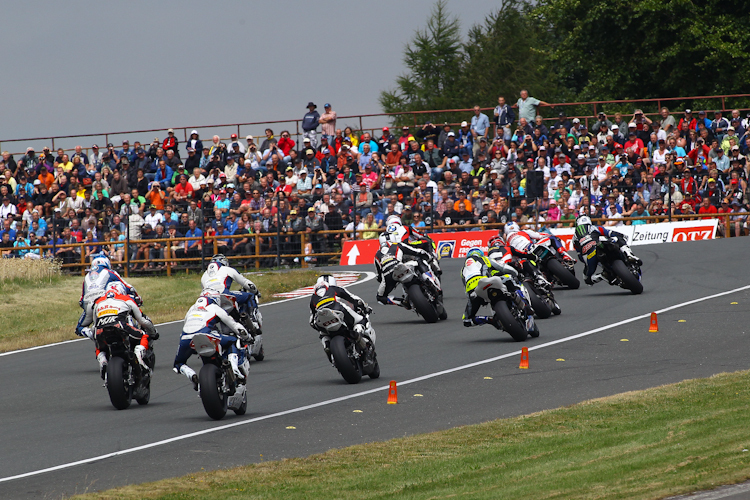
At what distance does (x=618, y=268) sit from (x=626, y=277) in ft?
0.81

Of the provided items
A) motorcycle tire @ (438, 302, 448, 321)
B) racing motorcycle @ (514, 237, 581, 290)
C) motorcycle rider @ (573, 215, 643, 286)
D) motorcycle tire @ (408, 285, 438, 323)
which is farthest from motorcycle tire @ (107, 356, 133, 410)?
motorcycle rider @ (573, 215, 643, 286)

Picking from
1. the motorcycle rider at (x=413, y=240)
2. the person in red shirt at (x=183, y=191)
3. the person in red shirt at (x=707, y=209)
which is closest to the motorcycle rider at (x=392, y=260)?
the motorcycle rider at (x=413, y=240)

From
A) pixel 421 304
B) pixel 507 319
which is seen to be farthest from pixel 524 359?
pixel 421 304

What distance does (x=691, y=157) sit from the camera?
88.2ft

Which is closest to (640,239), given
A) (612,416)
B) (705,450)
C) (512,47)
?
(612,416)

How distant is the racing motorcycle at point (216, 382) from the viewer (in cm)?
1118

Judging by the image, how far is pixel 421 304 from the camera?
Answer: 58.4 ft

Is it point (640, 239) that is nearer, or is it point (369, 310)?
point (369, 310)

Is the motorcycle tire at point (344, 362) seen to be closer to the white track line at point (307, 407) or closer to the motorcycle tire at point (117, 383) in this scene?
the white track line at point (307, 407)

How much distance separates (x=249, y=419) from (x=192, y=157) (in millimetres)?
22334

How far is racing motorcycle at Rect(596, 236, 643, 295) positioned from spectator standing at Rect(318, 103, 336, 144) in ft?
47.8

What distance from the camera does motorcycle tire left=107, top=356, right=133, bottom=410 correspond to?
12.4m

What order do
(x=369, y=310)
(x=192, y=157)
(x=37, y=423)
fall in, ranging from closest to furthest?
(x=37, y=423) → (x=369, y=310) → (x=192, y=157)

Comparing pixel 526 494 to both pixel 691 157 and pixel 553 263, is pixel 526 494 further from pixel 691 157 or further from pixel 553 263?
pixel 691 157
